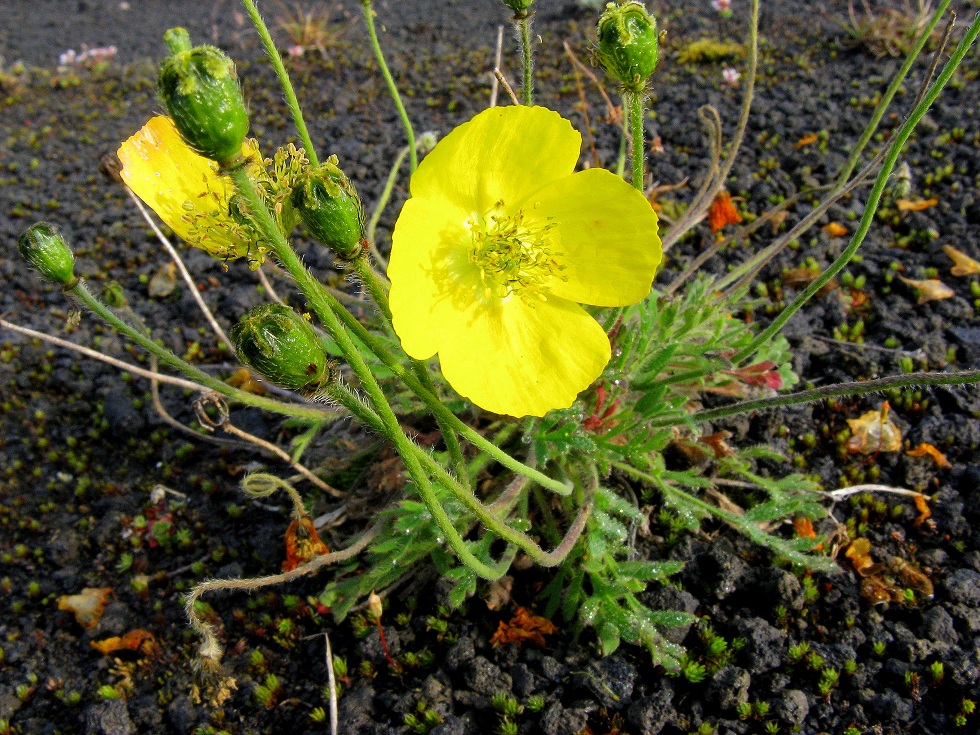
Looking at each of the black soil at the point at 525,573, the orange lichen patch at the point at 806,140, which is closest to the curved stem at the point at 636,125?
the black soil at the point at 525,573

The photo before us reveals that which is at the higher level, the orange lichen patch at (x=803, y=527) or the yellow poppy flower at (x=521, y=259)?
the yellow poppy flower at (x=521, y=259)

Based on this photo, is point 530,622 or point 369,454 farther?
point 369,454

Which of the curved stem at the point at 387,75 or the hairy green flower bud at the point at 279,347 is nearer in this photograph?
the hairy green flower bud at the point at 279,347

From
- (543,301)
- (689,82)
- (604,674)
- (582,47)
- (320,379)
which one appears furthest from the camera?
(582,47)

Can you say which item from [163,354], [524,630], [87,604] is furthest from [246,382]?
[524,630]

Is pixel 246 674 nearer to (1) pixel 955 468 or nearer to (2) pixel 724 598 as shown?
(2) pixel 724 598

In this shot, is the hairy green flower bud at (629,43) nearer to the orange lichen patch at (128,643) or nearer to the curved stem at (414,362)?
the curved stem at (414,362)

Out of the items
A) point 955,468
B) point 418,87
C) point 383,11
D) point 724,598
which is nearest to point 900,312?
point 955,468

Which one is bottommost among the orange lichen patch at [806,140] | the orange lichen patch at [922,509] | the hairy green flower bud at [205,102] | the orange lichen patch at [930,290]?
the orange lichen patch at [922,509]

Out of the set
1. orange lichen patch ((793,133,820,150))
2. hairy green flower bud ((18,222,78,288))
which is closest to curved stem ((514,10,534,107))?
hairy green flower bud ((18,222,78,288))
